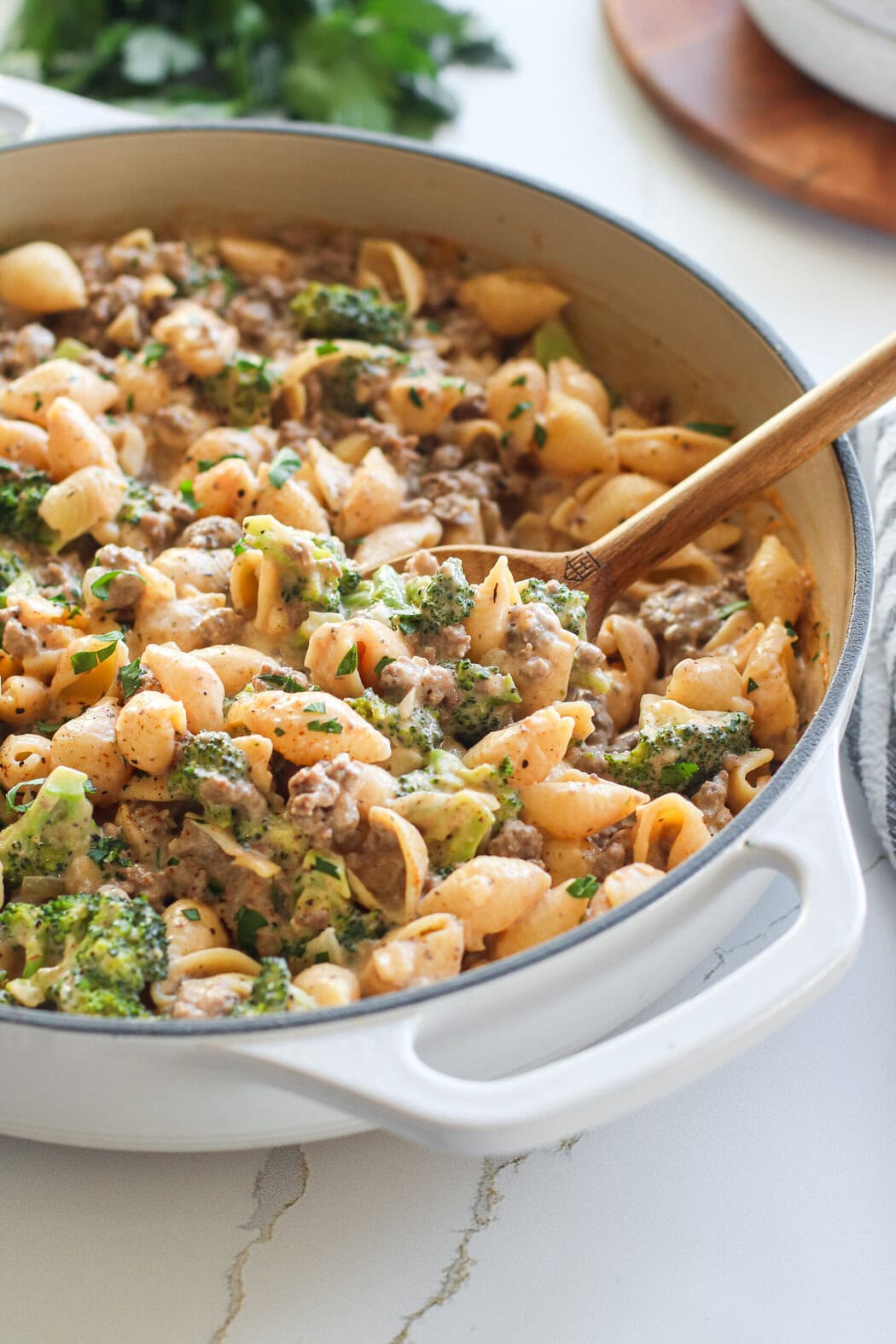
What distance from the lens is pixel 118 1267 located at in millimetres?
1692

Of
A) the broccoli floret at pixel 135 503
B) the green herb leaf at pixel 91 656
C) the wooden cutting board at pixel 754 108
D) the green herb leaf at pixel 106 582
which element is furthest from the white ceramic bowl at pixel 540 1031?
the wooden cutting board at pixel 754 108

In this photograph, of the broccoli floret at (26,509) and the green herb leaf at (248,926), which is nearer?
the green herb leaf at (248,926)

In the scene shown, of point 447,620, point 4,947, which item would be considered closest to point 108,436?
point 447,620

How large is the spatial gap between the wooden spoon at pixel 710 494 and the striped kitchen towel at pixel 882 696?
0.30 m

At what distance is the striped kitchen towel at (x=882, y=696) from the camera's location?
216cm

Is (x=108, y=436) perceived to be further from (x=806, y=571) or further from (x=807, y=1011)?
(x=807, y=1011)

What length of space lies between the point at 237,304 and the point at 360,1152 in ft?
5.56

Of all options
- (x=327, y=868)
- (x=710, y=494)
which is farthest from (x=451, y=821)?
(x=710, y=494)

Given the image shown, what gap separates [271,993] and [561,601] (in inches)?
31.1

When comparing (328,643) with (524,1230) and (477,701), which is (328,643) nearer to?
(477,701)

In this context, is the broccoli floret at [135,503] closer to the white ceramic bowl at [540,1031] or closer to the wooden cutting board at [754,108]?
the white ceramic bowl at [540,1031]

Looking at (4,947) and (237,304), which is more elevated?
(237,304)

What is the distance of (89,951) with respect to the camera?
167 centimetres

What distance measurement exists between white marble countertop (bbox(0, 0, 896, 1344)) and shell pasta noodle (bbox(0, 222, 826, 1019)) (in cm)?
28
